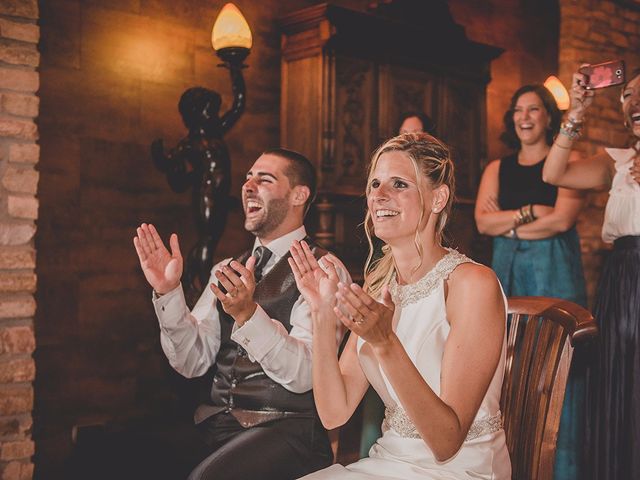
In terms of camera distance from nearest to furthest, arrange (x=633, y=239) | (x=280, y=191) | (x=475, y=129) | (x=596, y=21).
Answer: (x=280, y=191) → (x=633, y=239) → (x=475, y=129) → (x=596, y=21)

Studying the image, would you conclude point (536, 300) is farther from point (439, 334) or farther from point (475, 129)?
point (475, 129)

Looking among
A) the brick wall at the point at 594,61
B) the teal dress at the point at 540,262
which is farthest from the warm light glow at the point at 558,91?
the teal dress at the point at 540,262

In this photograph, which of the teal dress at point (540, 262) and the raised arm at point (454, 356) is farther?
the teal dress at point (540, 262)

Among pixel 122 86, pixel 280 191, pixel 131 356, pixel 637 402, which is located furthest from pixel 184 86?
pixel 637 402

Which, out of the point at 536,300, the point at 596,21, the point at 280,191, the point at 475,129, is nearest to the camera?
the point at 536,300

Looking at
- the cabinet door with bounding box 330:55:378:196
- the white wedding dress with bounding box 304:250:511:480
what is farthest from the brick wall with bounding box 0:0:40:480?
the cabinet door with bounding box 330:55:378:196

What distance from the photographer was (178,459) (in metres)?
2.45

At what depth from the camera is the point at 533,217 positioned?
137 inches

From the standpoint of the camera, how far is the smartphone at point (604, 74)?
2799mm

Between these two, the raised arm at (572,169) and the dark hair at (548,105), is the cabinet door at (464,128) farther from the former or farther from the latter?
the raised arm at (572,169)

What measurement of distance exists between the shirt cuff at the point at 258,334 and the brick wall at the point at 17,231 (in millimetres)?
1167

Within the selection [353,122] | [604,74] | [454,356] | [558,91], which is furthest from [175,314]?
[558,91]

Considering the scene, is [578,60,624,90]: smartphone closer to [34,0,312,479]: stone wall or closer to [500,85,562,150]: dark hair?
[500,85,562,150]: dark hair

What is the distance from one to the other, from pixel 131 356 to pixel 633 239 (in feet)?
8.67
